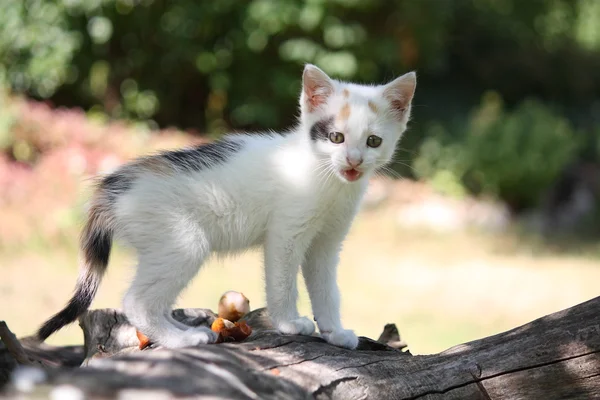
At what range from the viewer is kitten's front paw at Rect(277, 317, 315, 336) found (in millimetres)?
3287

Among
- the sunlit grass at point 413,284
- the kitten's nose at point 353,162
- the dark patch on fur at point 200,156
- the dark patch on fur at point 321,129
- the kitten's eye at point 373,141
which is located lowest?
the sunlit grass at point 413,284

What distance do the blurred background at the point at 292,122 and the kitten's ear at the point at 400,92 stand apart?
3181mm

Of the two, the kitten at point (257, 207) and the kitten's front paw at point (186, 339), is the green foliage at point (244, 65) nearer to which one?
the kitten at point (257, 207)

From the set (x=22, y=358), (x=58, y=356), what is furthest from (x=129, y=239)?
(x=58, y=356)

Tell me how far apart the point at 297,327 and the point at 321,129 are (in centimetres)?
92

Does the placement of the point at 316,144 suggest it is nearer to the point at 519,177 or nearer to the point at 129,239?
the point at 129,239

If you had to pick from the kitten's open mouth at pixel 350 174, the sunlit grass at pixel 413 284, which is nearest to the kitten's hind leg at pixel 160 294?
the kitten's open mouth at pixel 350 174

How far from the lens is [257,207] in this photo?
337 centimetres

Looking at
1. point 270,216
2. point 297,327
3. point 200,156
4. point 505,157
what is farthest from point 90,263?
point 505,157

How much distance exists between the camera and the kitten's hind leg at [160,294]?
3062 millimetres

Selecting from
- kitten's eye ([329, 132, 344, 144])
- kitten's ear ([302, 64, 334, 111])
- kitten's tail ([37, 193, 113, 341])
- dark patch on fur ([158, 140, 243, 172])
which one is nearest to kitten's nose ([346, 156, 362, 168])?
kitten's eye ([329, 132, 344, 144])

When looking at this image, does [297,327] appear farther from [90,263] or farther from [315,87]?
[315,87]

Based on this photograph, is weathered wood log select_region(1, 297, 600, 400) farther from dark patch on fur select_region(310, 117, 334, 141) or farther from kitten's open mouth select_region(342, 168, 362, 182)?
dark patch on fur select_region(310, 117, 334, 141)

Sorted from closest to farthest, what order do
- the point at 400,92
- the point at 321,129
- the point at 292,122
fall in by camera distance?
the point at 321,129
the point at 400,92
the point at 292,122
